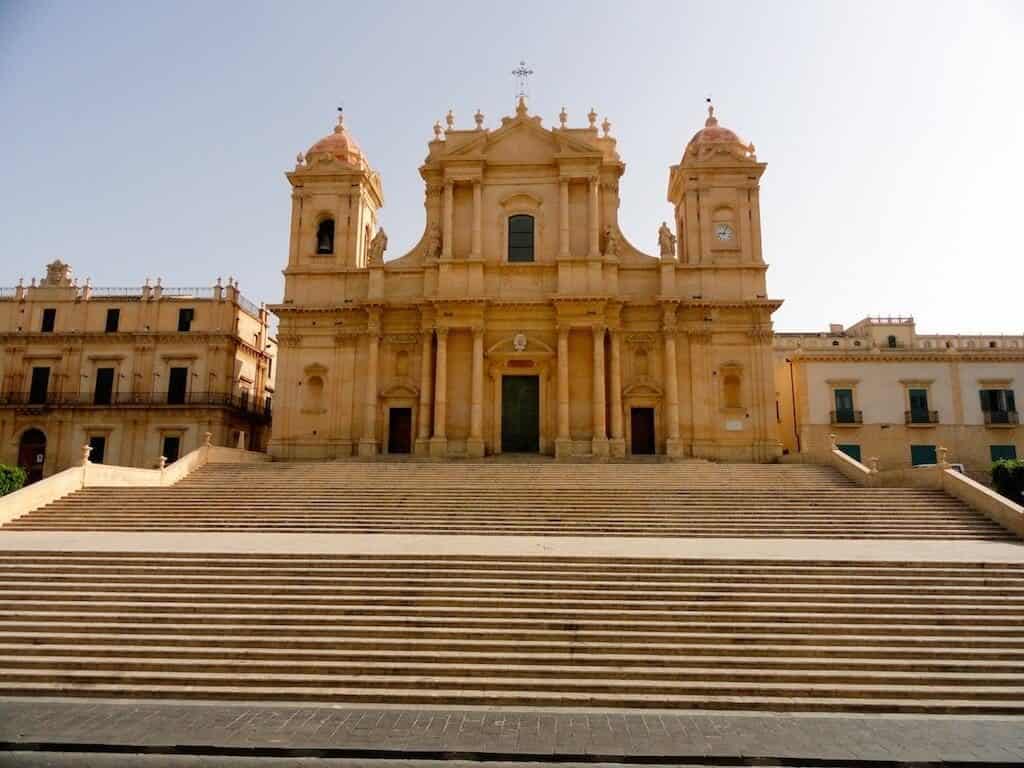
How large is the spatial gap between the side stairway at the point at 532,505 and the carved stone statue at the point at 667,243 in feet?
33.2

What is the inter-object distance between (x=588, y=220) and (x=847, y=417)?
15.9 meters

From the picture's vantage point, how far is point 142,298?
1544 inches

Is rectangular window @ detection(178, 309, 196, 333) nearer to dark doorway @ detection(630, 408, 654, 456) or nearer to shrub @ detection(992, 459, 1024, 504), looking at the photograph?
dark doorway @ detection(630, 408, 654, 456)

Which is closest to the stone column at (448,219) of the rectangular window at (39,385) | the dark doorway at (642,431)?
the dark doorway at (642,431)

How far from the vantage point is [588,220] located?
101 ft

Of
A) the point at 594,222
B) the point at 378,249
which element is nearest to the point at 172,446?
the point at 378,249

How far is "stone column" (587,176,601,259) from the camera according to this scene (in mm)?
30312

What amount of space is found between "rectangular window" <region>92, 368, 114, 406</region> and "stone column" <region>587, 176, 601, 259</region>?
2488 cm

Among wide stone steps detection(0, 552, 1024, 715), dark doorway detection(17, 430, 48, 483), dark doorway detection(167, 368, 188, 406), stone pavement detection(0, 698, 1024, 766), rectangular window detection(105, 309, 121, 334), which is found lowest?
stone pavement detection(0, 698, 1024, 766)

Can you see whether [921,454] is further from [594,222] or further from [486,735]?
[486,735]

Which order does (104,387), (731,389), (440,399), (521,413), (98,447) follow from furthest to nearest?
(104,387), (98,447), (731,389), (521,413), (440,399)

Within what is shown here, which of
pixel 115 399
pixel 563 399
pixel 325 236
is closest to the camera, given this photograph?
pixel 563 399

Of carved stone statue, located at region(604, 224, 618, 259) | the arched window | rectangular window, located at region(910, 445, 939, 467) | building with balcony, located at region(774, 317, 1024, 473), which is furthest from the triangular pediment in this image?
rectangular window, located at region(910, 445, 939, 467)

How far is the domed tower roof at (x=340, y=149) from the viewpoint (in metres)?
33.3
